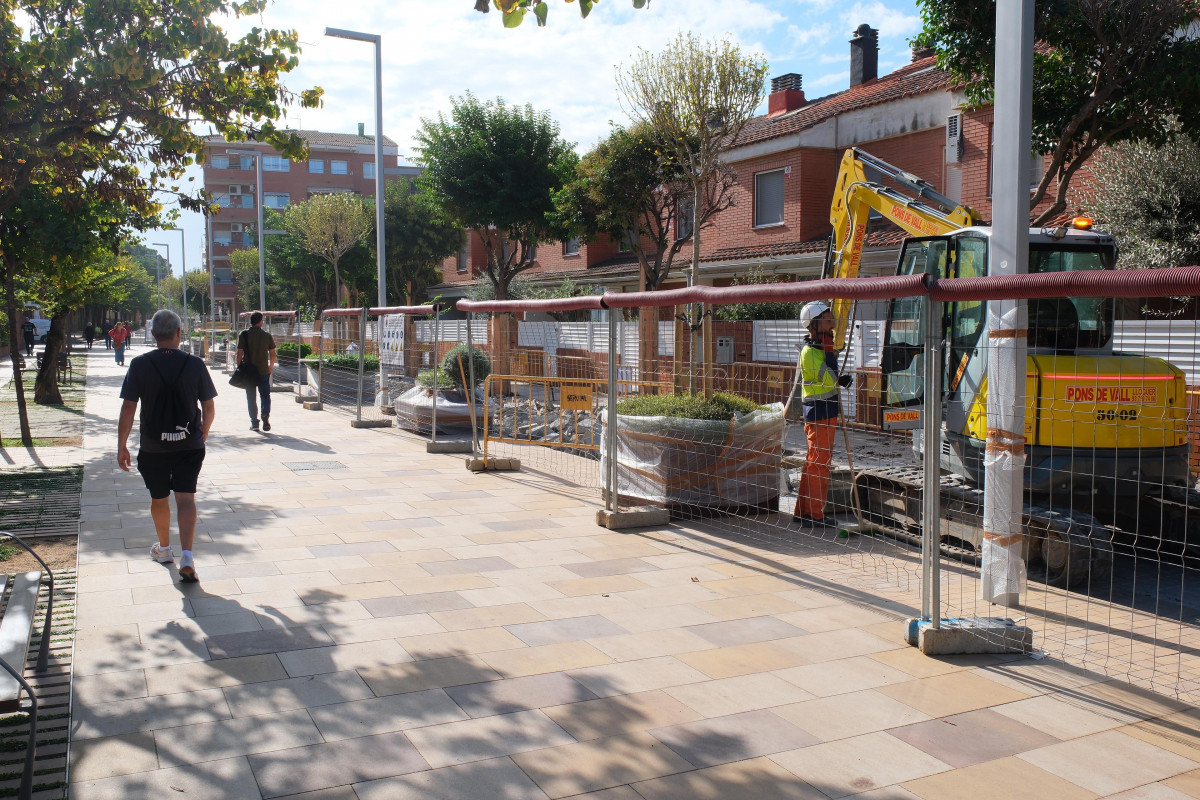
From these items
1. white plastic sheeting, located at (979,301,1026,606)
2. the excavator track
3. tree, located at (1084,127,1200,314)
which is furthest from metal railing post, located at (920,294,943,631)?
tree, located at (1084,127,1200,314)

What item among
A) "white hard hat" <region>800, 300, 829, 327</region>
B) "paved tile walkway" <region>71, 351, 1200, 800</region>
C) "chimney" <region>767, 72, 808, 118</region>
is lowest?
"paved tile walkway" <region>71, 351, 1200, 800</region>

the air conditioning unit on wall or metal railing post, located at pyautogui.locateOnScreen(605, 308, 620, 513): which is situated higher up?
the air conditioning unit on wall

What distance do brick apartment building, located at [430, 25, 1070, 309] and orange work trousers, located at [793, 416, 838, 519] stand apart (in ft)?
35.4

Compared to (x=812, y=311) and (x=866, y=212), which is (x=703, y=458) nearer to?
(x=812, y=311)

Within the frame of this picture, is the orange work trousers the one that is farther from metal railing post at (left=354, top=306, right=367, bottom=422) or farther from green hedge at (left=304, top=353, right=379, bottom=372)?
green hedge at (left=304, top=353, right=379, bottom=372)

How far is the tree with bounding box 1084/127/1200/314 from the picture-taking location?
1243cm

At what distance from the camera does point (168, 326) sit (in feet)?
20.2

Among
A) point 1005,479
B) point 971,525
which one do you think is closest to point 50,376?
point 971,525

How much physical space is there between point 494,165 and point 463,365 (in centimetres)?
1429

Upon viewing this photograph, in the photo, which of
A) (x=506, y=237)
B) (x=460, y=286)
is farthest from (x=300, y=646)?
(x=460, y=286)

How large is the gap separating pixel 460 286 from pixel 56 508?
33000 millimetres

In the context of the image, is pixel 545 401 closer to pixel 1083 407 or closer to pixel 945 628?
pixel 1083 407

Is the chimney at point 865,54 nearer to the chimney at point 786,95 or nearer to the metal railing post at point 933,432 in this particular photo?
the chimney at point 786,95

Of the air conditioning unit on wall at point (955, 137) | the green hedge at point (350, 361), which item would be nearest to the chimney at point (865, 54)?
the air conditioning unit on wall at point (955, 137)
